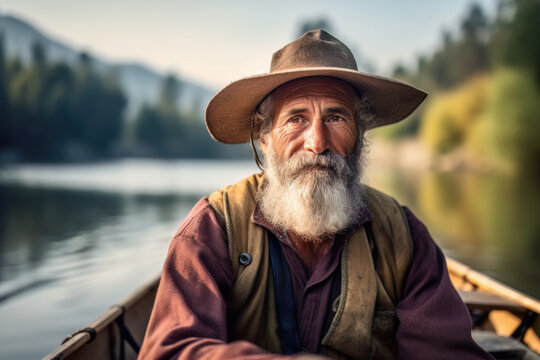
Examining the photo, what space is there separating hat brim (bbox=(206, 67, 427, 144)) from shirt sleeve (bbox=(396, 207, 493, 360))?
86 centimetres

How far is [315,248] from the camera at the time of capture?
2.07 m

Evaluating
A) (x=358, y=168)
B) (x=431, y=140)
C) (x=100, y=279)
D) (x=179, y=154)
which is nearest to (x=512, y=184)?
(x=431, y=140)

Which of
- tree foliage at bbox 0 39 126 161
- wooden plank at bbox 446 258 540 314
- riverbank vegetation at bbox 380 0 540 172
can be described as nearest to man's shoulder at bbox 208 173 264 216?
wooden plank at bbox 446 258 540 314

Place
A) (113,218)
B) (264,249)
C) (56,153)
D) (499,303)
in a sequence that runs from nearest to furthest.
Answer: (264,249) → (499,303) → (113,218) → (56,153)

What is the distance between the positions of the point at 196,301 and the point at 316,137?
2.87 feet

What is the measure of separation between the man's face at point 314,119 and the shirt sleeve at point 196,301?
512mm

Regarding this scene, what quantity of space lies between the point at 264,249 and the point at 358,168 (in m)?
0.68

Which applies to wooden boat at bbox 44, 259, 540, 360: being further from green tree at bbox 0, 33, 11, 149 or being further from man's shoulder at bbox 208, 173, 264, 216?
green tree at bbox 0, 33, 11, 149

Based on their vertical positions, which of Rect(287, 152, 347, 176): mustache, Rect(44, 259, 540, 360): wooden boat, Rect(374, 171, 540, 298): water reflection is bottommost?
Rect(374, 171, 540, 298): water reflection

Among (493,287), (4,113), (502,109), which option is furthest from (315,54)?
(4,113)

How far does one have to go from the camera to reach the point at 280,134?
81.0 inches

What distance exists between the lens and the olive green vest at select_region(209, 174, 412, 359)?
184cm

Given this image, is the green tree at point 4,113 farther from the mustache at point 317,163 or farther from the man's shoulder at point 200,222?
the mustache at point 317,163

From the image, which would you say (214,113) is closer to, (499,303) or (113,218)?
(499,303)
